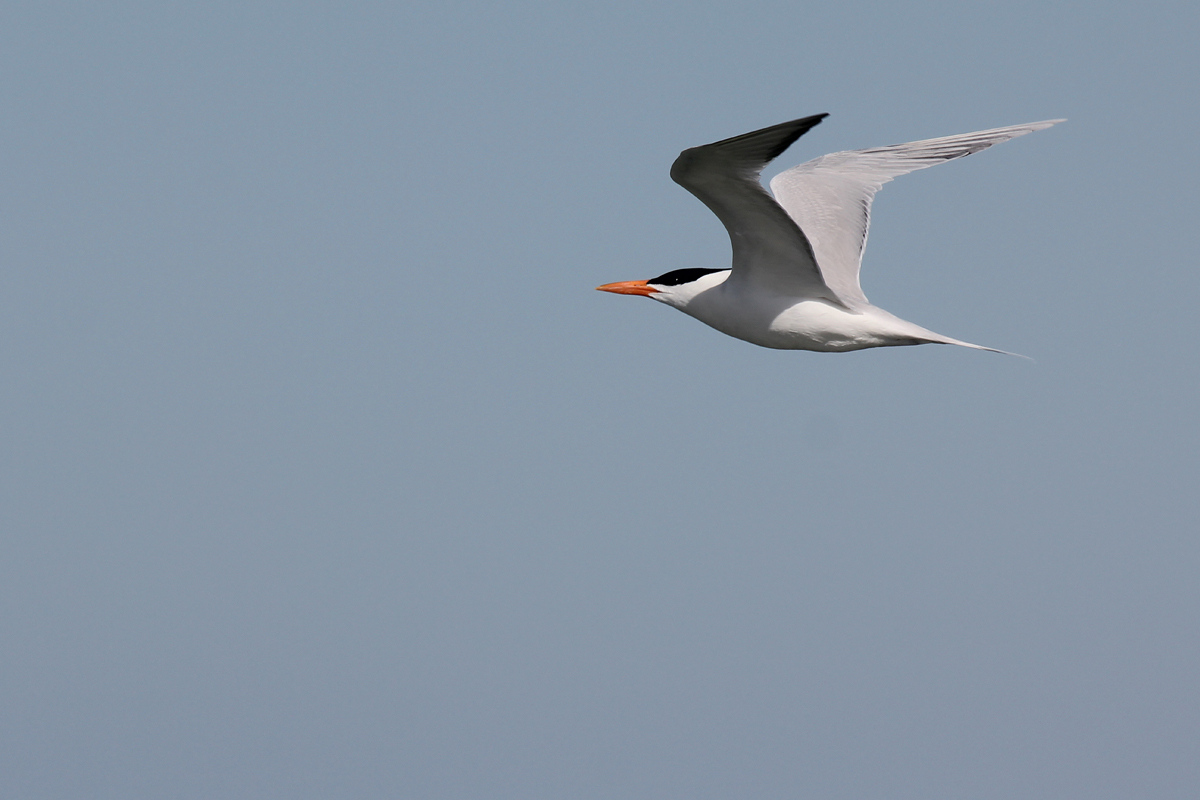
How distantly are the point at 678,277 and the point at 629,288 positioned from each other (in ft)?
2.03

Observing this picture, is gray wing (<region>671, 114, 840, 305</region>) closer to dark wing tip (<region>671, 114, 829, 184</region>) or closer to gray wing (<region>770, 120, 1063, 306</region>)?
dark wing tip (<region>671, 114, 829, 184</region>)

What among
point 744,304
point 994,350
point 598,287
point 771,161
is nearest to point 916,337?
point 994,350

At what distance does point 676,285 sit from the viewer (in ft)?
37.9

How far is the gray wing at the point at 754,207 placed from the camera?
830cm

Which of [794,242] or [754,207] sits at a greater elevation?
[754,207]

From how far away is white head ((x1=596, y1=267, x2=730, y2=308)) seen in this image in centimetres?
1130

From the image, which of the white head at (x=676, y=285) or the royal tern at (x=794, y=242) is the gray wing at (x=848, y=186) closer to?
the royal tern at (x=794, y=242)

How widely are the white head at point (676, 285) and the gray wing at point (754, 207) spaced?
0.61 m

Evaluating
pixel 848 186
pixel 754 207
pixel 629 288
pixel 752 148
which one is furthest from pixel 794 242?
pixel 848 186

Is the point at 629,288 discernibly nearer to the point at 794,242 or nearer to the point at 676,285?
the point at 676,285

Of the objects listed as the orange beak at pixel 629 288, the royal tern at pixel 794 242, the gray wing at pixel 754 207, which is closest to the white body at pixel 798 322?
the royal tern at pixel 794 242

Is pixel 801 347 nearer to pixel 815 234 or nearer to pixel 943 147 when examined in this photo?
pixel 815 234

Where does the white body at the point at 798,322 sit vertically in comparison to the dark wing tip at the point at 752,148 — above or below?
below

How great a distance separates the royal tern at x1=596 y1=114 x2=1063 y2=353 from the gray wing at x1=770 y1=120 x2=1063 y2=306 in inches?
0.4
